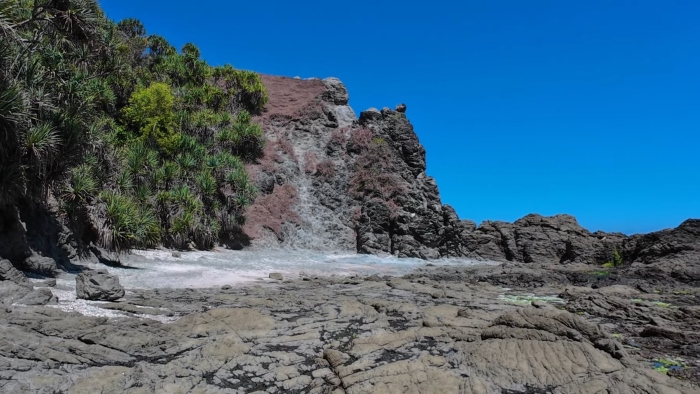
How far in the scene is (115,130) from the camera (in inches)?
917

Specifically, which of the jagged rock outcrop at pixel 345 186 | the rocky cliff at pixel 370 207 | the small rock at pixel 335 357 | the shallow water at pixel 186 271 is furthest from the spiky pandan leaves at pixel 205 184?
the small rock at pixel 335 357

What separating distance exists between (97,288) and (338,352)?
204 inches

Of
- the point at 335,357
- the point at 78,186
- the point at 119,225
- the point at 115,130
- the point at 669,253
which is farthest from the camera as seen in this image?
the point at 115,130

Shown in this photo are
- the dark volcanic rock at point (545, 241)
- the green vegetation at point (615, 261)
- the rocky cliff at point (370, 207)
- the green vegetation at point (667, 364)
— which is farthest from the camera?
the rocky cliff at point (370, 207)

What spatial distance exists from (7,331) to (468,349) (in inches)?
234

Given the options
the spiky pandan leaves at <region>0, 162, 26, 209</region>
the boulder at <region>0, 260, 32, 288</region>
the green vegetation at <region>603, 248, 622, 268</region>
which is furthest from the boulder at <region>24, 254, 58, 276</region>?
the green vegetation at <region>603, 248, 622, 268</region>

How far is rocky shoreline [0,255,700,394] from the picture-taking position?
203 inches

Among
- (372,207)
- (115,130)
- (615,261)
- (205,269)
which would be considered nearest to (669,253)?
(615,261)

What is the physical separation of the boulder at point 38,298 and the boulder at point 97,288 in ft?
2.06

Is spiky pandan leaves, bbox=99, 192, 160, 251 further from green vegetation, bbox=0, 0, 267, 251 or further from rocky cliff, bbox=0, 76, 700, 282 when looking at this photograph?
rocky cliff, bbox=0, 76, 700, 282

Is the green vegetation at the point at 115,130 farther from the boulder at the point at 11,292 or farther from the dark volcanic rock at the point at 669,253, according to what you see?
the dark volcanic rock at the point at 669,253

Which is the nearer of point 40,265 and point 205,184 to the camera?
point 40,265

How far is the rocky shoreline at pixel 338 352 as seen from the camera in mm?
5145

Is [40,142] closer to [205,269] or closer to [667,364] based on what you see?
[205,269]
